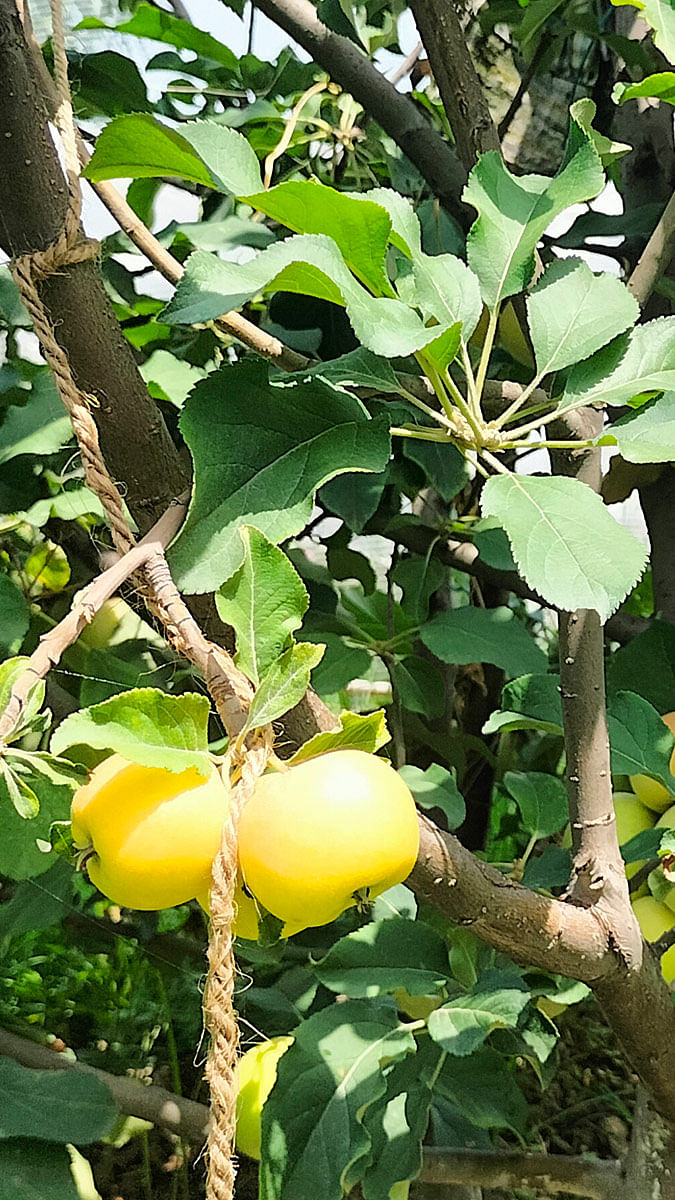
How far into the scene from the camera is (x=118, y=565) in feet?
0.89

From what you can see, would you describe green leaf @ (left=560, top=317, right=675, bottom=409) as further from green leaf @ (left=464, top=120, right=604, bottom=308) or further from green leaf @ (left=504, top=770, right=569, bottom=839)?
green leaf @ (left=504, top=770, right=569, bottom=839)

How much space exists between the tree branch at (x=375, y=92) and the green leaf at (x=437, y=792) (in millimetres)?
318

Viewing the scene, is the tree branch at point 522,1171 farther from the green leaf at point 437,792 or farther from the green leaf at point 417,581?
the green leaf at point 417,581

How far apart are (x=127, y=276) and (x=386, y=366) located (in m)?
0.36

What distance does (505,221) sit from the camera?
37cm

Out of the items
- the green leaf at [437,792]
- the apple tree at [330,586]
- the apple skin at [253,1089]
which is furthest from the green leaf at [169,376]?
the apple skin at [253,1089]

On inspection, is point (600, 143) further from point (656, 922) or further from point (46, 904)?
point (46, 904)

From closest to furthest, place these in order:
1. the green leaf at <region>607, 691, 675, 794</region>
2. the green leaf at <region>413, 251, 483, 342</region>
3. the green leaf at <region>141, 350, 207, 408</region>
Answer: the green leaf at <region>413, 251, 483, 342</region> < the green leaf at <region>607, 691, 675, 794</region> < the green leaf at <region>141, 350, 207, 408</region>

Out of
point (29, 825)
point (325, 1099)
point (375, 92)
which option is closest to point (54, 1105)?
point (325, 1099)

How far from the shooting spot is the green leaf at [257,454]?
1.01 ft

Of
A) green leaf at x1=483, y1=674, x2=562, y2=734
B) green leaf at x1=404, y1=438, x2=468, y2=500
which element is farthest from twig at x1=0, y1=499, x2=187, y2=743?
green leaf at x1=404, y1=438, x2=468, y2=500

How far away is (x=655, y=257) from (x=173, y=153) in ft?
0.72

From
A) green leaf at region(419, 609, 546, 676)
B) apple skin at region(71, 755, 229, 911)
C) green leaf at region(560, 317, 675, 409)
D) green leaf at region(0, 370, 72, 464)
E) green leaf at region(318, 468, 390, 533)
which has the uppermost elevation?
green leaf at region(560, 317, 675, 409)

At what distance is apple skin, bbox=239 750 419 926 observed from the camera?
241 millimetres
